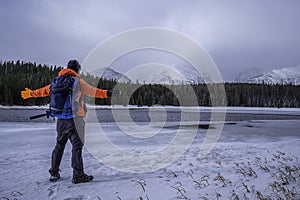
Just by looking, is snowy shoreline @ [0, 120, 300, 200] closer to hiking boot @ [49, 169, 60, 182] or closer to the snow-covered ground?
the snow-covered ground

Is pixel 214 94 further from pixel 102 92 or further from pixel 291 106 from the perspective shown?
pixel 102 92

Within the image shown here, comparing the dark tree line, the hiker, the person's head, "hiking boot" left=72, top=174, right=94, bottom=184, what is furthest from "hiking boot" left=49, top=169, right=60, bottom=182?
the dark tree line

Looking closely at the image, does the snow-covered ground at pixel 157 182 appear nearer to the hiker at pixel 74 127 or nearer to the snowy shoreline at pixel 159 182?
the snowy shoreline at pixel 159 182

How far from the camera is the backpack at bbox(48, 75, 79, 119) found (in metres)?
3.84

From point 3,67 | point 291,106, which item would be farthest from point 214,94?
point 3,67

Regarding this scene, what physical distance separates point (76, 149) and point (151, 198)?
1.75 metres

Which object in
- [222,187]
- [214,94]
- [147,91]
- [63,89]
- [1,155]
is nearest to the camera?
[222,187]

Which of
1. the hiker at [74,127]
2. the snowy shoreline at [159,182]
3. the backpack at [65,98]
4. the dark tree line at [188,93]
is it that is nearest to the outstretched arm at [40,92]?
the backpack at [65,98]

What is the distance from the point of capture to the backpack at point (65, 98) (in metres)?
3.84

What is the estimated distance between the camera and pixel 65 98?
3.89 m

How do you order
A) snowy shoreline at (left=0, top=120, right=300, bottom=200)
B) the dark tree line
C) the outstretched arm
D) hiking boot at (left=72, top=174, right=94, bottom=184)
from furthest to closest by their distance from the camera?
the dark tree line
the outstretched arm
hiking boot at (left=72, top=174, right=94, bottom=184)
snowy shoreline at (left=0, top=120, right=300, bottom=200)

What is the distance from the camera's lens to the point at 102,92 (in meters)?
3.95

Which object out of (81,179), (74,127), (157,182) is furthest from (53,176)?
(157,182)

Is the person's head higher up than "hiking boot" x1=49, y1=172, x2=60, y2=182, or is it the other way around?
the person's head
